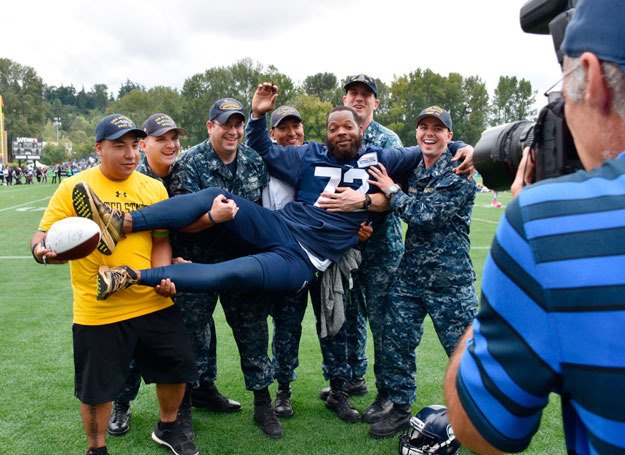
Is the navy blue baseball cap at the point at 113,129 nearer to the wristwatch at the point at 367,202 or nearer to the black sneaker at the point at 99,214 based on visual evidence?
the black sneaker at the point at 99,214

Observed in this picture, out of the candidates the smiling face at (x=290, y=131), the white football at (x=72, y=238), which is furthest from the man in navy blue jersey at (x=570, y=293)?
the smiling face at (x=290, y=131)

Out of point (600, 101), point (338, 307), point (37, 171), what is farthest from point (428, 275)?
point (37, 171)

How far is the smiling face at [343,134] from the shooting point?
391cm

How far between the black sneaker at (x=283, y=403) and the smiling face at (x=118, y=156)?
2028 mm

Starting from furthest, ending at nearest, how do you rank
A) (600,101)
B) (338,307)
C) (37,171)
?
1. (37,171)
2. (338,307)
3. (600,101)

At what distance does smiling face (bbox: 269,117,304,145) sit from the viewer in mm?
5023

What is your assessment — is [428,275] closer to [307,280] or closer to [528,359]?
[307,280]

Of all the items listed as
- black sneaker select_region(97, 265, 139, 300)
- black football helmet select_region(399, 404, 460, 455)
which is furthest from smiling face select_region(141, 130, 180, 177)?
black football helmet select_region(399, 404, 460, 455)

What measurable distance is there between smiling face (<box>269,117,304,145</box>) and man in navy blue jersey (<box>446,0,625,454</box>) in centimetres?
410

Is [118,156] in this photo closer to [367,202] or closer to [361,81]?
[367,202]

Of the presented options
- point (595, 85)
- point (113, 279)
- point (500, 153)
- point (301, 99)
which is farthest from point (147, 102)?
point (595, 85)

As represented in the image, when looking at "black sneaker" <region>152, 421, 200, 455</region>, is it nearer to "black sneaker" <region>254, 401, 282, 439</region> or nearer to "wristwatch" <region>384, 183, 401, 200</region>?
"black sneaker" <region>254, 401, 282, 439</region>

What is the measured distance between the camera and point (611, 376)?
0.84m

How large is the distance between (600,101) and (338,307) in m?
3.06
